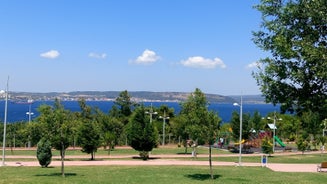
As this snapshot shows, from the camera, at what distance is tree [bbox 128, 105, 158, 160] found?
141 ft

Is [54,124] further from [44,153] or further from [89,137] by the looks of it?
[89,137]

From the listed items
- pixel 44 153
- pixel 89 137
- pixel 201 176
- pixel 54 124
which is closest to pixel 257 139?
pixel 89 137

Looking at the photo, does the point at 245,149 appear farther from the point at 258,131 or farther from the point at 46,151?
the point at 46,151

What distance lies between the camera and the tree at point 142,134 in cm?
4294

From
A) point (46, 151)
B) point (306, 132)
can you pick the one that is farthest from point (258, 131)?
point (46, 151)

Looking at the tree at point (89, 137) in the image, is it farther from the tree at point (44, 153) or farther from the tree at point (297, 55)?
the tree at point (297, 55)

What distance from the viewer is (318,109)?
1120cm

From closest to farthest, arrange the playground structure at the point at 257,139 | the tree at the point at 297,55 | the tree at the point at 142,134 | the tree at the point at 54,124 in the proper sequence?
1. the tree at the point at 297,55
2. the tree at the point at 54,124
3. the tree at the point at 142,134
4. the playground structure at the point at 257,139

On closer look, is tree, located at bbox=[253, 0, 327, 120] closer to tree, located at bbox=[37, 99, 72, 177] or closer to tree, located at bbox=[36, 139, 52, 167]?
tree, located at bbox=[37, 99, 72, 177]

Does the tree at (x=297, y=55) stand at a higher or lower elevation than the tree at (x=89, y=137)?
higher

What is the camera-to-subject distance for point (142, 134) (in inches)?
1693

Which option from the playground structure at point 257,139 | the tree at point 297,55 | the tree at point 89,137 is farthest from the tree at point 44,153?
the playground structure at point 257,139

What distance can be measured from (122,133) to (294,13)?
51.2m

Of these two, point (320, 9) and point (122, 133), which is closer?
point (320, 9)
